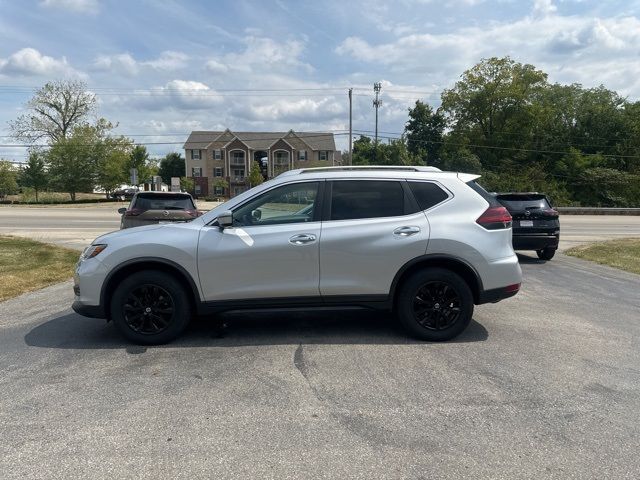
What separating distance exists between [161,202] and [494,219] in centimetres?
796

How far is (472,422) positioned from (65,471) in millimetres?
2649

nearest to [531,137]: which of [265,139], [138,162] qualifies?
[265,139]

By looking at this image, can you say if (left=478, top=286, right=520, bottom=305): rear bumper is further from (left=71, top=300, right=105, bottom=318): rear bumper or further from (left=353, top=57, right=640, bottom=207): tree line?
(left=353, top=57, right=640, bottom=207): tree line

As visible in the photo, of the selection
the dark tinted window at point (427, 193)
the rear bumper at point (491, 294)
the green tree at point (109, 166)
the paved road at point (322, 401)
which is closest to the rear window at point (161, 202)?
the paved road at point (322, 401)

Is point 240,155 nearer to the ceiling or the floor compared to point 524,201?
nearer to the ceiling

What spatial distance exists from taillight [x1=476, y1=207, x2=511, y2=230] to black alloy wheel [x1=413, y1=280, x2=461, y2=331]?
0.75 m

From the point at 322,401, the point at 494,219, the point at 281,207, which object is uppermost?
the point at 281,207

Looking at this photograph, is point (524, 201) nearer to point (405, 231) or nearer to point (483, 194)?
point (483, 194)

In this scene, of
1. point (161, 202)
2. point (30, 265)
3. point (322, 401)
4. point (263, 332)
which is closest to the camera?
point (322, 401)

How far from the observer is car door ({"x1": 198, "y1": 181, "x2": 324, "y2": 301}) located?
4891 millimetres

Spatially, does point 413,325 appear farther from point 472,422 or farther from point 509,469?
point 509,469

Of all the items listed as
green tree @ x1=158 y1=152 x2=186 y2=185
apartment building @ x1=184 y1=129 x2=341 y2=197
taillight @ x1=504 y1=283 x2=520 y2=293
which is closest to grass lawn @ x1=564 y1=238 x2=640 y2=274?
taillight @ x1=504 y1=283 x2=520 y2=293

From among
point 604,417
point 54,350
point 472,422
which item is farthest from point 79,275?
point 604,417

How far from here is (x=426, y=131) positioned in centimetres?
6450
